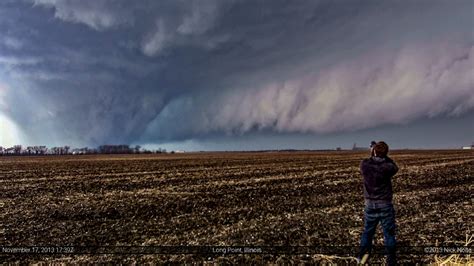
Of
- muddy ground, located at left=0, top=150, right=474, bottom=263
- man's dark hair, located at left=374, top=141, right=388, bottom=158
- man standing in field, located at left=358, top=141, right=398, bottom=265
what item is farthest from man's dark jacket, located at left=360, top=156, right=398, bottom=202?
muddy ground, located at left=0, top=150, right=474, bottom=263

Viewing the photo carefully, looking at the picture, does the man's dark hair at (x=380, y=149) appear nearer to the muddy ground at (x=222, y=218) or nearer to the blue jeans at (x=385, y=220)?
the blue jeans at (x=385, y=220)

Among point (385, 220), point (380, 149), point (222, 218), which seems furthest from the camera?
point (222, 218)

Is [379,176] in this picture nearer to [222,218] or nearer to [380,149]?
[380,149]

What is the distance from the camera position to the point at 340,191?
29.0 meters

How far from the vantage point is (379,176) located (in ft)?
33.6

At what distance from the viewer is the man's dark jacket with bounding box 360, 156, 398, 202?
10.2 m

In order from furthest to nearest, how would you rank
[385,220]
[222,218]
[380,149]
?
[222,218], [385,220], [380,149]

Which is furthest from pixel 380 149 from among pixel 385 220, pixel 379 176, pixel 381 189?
pixel 385 220

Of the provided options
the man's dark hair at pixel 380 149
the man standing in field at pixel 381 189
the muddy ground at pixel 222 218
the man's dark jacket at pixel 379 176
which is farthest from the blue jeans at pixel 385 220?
the muddy ground at pixel 222 218

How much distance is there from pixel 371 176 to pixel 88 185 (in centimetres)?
3085

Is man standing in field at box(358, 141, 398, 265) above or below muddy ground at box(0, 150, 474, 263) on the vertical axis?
above

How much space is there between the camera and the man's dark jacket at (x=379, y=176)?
10.2 meters

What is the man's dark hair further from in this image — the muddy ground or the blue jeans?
the muddy ground

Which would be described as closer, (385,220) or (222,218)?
(385,220)
